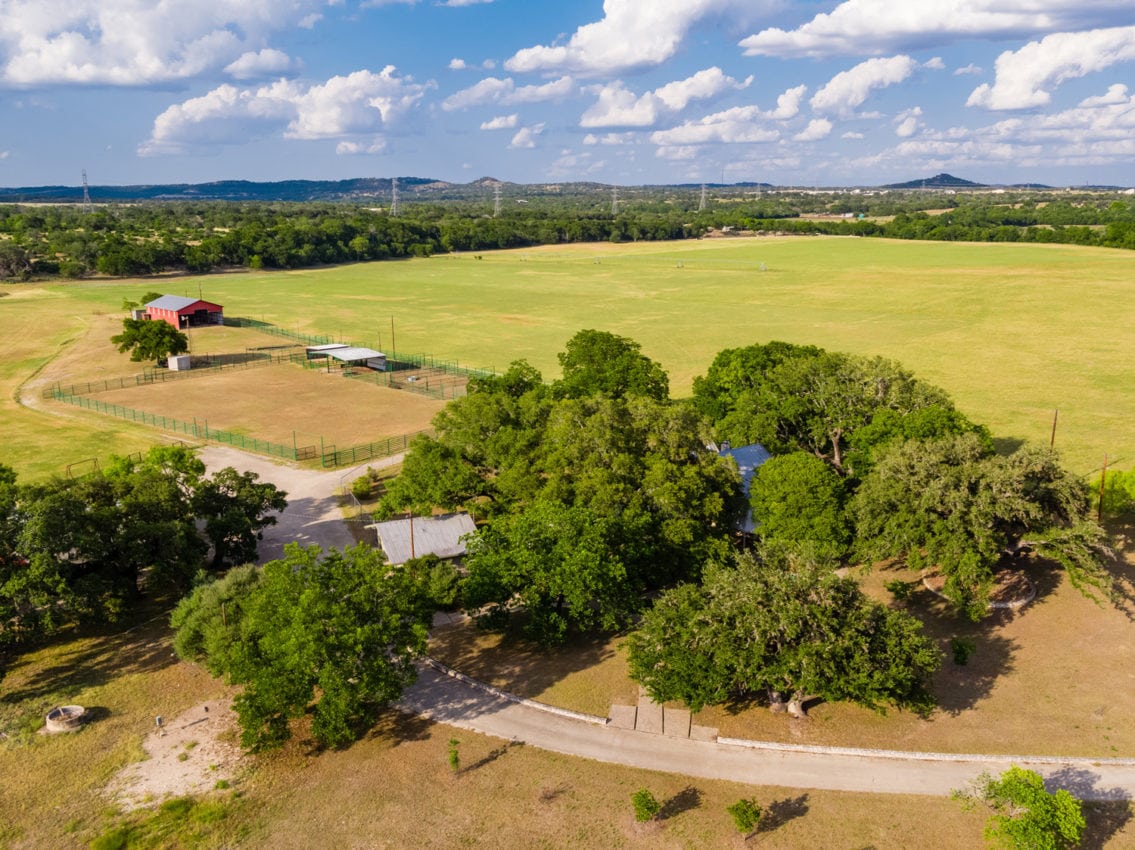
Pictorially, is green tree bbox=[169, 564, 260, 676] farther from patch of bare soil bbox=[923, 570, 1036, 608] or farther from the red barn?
the red barn

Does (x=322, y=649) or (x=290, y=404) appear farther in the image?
(x=290, y=404)

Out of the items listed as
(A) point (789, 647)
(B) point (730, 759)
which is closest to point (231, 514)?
(B) point (730, 759)

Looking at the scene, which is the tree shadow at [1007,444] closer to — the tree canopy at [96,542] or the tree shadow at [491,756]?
the tree shadow at [491,756]

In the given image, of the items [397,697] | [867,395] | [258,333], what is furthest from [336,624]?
[258,333]

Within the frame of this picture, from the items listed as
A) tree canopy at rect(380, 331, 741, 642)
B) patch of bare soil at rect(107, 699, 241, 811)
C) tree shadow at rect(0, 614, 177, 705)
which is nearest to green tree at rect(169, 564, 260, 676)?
patch of bare soil at rect(107, 699, 241, 811)

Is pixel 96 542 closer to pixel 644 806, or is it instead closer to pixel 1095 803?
pixel 644 806
